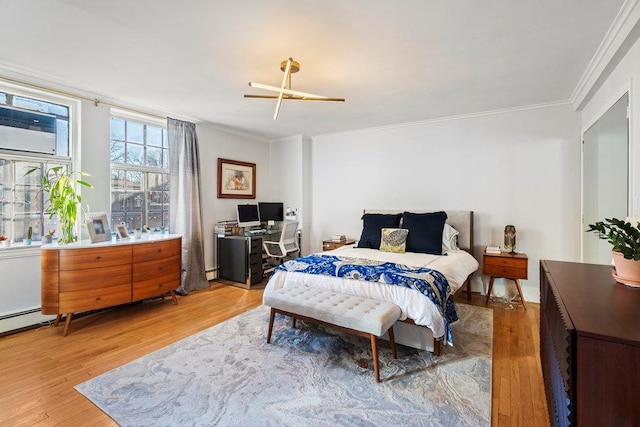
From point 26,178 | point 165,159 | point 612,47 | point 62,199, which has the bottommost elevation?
point 62,199

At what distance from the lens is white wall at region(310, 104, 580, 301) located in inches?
142

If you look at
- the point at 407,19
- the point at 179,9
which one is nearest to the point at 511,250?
the point at 407,19

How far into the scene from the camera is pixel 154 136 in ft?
13.9

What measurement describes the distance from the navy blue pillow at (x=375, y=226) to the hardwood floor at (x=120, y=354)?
4.43 ft

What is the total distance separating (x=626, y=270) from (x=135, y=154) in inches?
191

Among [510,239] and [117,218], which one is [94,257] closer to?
[117,218]

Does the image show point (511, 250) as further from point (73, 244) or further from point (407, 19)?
point (73, 244)

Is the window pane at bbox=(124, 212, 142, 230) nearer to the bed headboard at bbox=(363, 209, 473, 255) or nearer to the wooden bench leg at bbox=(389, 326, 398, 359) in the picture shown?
the wooden bench leg at bbox=(389, 326, 398, 359)

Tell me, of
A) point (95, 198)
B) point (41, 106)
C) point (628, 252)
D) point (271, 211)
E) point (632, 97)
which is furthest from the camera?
point (271, 211)

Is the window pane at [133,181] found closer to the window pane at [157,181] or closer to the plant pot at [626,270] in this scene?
the window pane at [157,181]

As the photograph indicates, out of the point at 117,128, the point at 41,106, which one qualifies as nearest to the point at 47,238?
the point at 41,106

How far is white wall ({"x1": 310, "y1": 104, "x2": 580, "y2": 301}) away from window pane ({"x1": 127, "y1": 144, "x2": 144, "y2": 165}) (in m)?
3.08

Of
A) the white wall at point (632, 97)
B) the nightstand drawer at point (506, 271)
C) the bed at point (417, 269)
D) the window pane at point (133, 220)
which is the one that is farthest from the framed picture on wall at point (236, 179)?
the white wall at point (632, 97)

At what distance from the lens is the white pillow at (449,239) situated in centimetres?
378
